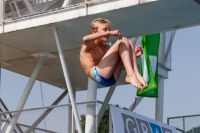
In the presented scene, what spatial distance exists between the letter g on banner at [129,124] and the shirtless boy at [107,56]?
683 centimetres

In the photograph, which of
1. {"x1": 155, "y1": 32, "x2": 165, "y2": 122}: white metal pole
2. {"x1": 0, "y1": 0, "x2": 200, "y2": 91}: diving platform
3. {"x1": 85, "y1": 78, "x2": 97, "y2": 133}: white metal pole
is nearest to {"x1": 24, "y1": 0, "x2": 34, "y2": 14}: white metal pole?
{"x1": 0, "y1": 0, "x2": 200, "y2": 91}: diving platform

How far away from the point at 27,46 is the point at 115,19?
432cm

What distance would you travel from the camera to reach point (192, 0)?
51.6ft

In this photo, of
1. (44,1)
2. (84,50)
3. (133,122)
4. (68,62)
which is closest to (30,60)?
(68,62)

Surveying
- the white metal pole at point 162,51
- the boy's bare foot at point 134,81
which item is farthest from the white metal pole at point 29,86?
the boy's bare foot at point 134,81

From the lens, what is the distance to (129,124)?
16250 mm

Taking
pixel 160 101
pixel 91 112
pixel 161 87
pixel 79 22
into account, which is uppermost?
pixel 79 22

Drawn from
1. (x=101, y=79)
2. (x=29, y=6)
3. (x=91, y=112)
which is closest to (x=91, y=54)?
(x=101, y=79)

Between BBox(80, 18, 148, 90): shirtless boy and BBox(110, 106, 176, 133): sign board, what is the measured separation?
243 inches

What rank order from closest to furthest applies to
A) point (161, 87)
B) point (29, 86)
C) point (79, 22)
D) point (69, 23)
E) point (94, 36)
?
point (94, 36), point (79, 22), point (69, 23), point (29, 86), point (161, 87)

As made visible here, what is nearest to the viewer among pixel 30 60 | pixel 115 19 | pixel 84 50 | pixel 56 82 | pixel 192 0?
pixel 84 50

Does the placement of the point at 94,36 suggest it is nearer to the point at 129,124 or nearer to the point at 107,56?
the point at 107,56

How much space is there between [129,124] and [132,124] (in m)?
0.16

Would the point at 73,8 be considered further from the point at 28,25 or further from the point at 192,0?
the point at 192,0
